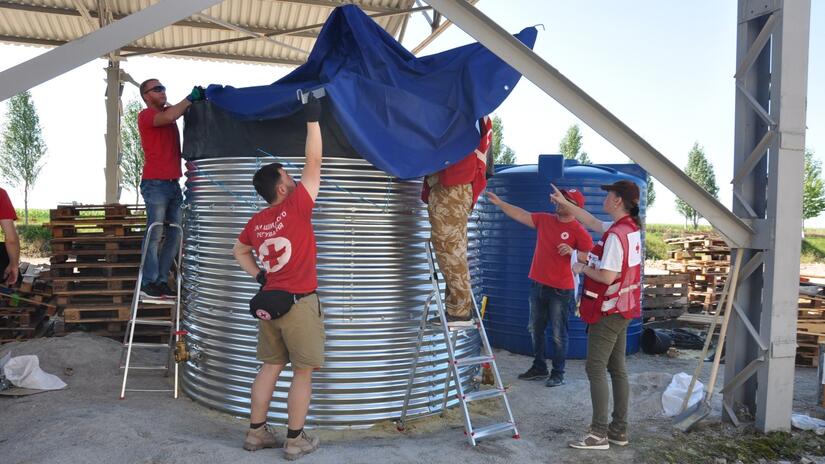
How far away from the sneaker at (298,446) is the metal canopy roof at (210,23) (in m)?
8.42

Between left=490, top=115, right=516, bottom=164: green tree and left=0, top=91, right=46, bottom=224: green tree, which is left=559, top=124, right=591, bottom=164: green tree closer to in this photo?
left=490, top=115, right=516, bottom=164: green tree

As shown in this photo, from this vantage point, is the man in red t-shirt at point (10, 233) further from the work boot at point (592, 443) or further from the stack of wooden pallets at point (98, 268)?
the work boot at point (592, 443)

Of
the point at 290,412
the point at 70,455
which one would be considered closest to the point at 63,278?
the point at 70,455

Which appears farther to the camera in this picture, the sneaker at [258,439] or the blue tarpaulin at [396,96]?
the blue tarpaulin at [396,96]

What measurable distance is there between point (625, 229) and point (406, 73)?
226 centimetres

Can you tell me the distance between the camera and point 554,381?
7.04m

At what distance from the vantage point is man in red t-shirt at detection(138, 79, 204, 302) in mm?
6152

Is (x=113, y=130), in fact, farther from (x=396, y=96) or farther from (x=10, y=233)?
(x=396, y=96)

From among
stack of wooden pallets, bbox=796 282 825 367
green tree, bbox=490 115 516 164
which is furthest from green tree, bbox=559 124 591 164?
stack of wooden pallets, bbox=796 282 825 367

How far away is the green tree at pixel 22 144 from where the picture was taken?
107ft

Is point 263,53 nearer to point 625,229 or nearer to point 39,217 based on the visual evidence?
point 625,229

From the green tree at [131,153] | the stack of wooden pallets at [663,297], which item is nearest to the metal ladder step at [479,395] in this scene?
the stack of wooden pallets at [663,297]

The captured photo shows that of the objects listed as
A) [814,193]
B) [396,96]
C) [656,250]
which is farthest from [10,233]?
[814,193]

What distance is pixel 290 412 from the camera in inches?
175
